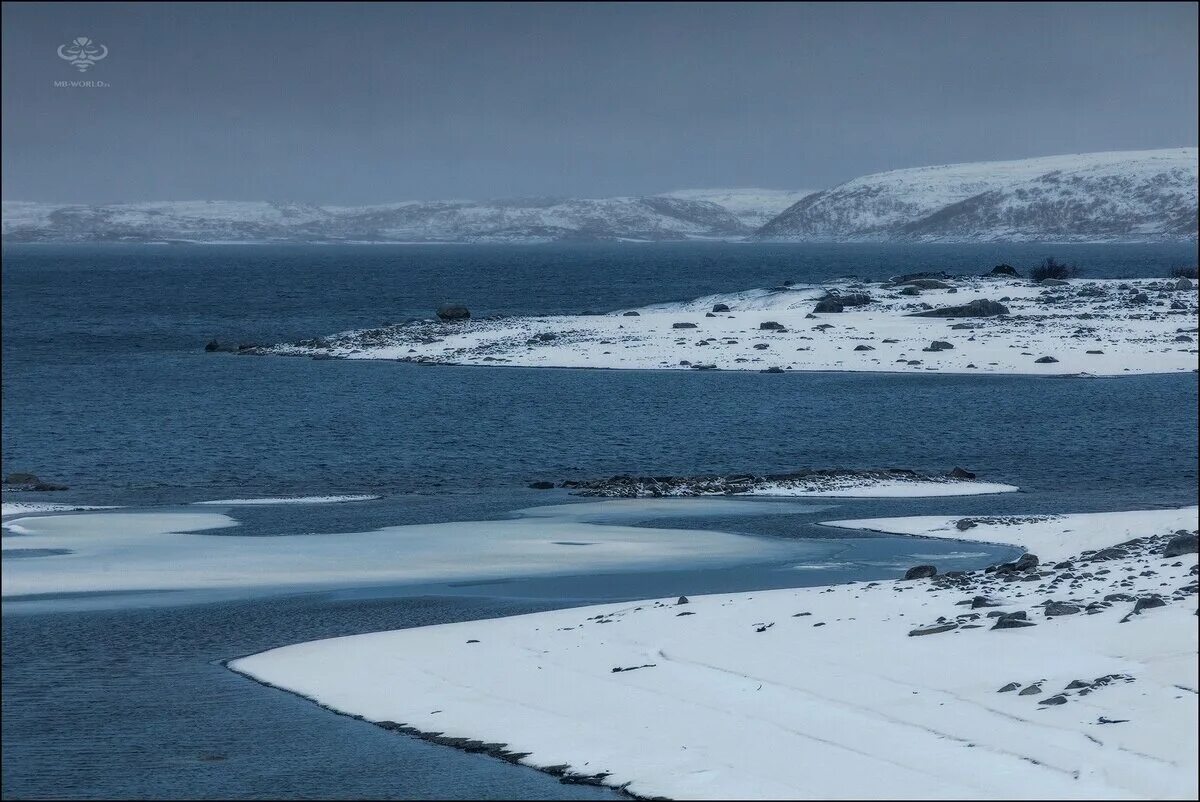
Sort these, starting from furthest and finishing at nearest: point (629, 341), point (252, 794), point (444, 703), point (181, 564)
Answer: point (629, 341), point (181, 564), point (444, 703), point (252, 794)

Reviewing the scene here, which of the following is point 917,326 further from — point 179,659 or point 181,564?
point 179,659

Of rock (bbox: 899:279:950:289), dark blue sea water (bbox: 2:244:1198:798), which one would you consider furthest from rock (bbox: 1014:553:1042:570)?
rock (bbox: 899:279:950:289)

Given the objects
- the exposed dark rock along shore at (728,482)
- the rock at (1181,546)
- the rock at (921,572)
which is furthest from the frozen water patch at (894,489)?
the rock at (1181,546)

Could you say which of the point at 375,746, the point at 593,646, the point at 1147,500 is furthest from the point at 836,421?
the point at 375,746

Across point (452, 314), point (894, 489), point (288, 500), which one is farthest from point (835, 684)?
point (452, 314)

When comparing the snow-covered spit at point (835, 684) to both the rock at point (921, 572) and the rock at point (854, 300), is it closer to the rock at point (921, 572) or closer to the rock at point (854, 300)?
the rock at point (921, 572)

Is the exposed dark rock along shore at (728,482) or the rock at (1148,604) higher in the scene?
the rock at (1148,604)
